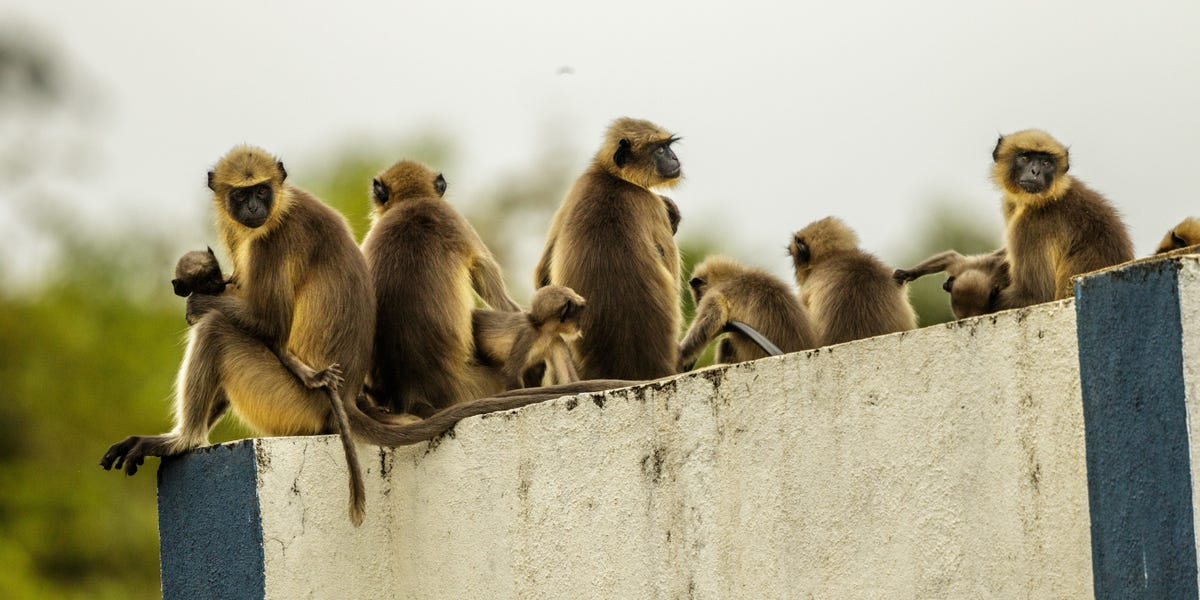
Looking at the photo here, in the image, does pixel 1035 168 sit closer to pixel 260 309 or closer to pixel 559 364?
pixel 559 364

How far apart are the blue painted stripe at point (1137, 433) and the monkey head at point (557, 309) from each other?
103 inches

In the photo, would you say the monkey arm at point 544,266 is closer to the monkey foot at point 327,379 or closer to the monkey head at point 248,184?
the monkey head at point 248,184

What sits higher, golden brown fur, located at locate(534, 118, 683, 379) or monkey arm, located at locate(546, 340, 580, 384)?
golden brown fur, located at locate(534, 118, 683, 379)

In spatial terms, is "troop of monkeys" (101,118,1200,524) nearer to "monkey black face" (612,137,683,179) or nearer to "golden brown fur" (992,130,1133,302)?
"golden brown fur" (992,130,1133,302)

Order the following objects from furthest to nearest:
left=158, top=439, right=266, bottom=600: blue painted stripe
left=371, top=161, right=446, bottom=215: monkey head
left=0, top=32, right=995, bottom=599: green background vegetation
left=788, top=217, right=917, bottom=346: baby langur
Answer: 1. left=0, top=32, right=995, bottom=599: green background vegetation
2. left=371, top=161, right=446, bottom=215: monkey head
3. left=788, top=217, right=917, bottom=346: baby langur
4. left=158, top=439, right=266, bottom=600: blue painted stripe

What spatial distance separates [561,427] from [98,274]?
20318mm

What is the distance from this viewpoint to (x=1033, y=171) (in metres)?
6.15

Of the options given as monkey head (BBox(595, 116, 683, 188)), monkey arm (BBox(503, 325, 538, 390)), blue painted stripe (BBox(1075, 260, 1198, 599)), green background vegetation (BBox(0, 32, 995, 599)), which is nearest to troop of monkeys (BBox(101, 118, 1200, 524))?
monkey arm (BBox(503, 325, 538, 390))

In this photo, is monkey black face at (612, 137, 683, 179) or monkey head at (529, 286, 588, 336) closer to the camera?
monkey head at (529, 286, 588, 336)

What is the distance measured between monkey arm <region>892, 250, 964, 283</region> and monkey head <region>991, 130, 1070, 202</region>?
320mm

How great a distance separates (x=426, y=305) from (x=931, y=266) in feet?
6.36

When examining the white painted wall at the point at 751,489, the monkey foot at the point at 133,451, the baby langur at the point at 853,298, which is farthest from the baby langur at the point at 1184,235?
the monkey foot at the point at 133,451

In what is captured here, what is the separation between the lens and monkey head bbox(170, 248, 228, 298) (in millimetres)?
5902

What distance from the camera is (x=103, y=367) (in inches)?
885
